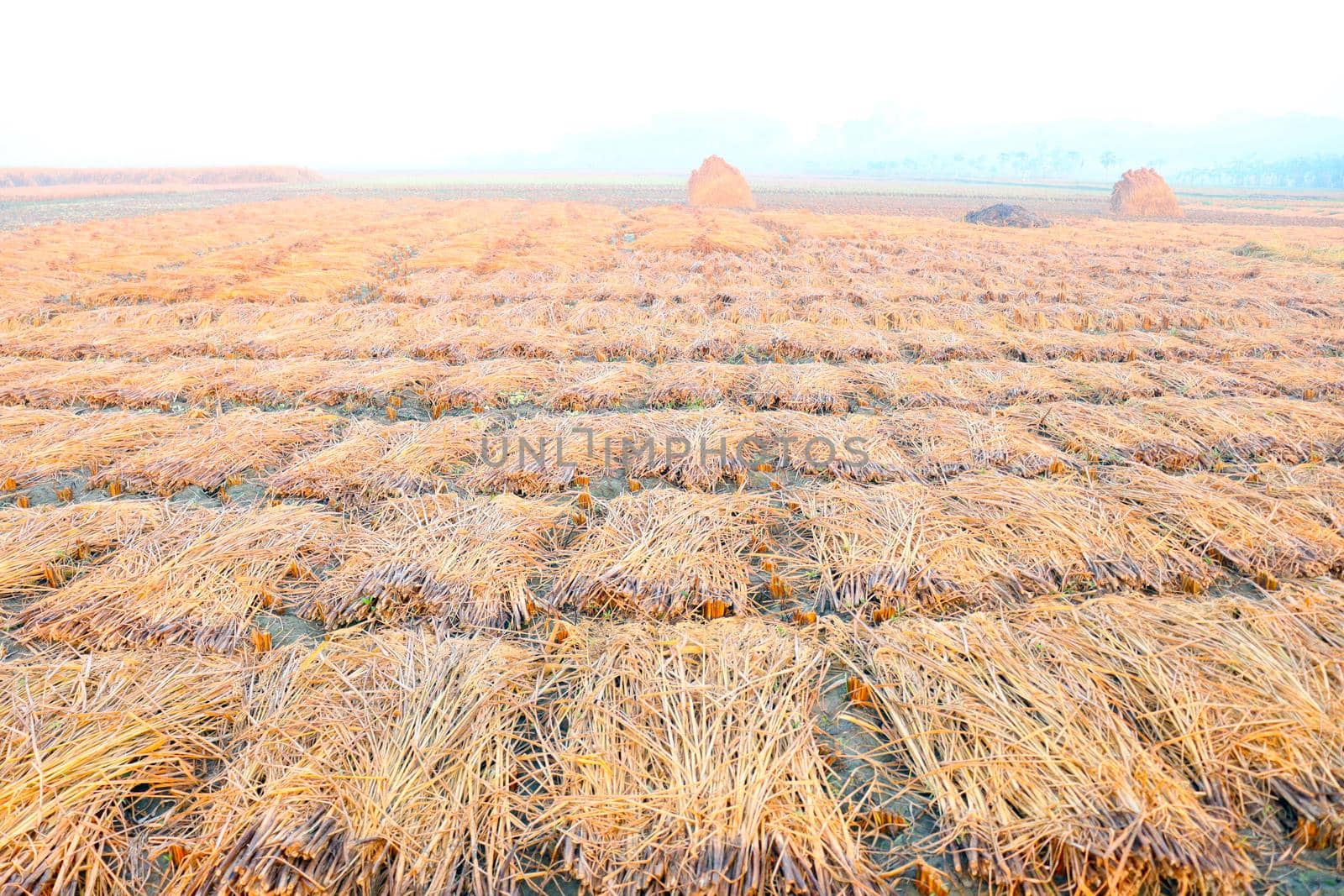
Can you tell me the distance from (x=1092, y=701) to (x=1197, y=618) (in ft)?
3.20

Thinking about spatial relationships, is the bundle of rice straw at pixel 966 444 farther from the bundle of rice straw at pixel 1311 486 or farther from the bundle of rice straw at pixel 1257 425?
the bundle of rice straw at pixel 1257 425

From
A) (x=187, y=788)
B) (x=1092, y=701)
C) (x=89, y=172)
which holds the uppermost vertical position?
(x=89, y=172)

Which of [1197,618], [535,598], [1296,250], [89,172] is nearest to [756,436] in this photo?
[535,598]

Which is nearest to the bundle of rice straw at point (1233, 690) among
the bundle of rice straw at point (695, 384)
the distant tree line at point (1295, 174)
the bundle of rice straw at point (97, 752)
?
the bundle of rice straw at point (97, 752)

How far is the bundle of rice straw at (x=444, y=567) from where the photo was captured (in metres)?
3.16

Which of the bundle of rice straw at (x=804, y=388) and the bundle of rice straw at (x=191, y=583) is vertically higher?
the bundle of rice straw at (x=804, y=388)

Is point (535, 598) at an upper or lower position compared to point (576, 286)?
lower

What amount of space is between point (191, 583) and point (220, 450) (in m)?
1.94

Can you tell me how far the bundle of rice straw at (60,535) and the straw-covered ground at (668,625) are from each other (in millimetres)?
25

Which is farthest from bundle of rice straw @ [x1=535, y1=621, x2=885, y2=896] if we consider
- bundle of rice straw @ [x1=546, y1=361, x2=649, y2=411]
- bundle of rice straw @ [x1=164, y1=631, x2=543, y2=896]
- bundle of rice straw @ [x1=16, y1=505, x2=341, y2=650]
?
bundle of rice straw @ [x1=546, y1=361, x2=649, y2=411]

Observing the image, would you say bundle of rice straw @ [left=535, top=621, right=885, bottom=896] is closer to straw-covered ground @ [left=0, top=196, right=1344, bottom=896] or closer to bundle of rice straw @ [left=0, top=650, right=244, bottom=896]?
straw-covered ground @ [left=0, top=196, right=1344, bottom=896]

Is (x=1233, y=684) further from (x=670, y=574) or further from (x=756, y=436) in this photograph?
(x=756, y=436)

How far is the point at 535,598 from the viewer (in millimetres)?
3260

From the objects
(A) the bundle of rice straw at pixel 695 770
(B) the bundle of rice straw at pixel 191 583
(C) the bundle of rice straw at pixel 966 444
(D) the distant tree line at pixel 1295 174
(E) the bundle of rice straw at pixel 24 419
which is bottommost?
(A) the bundle of rice straw at pixel 695 770
